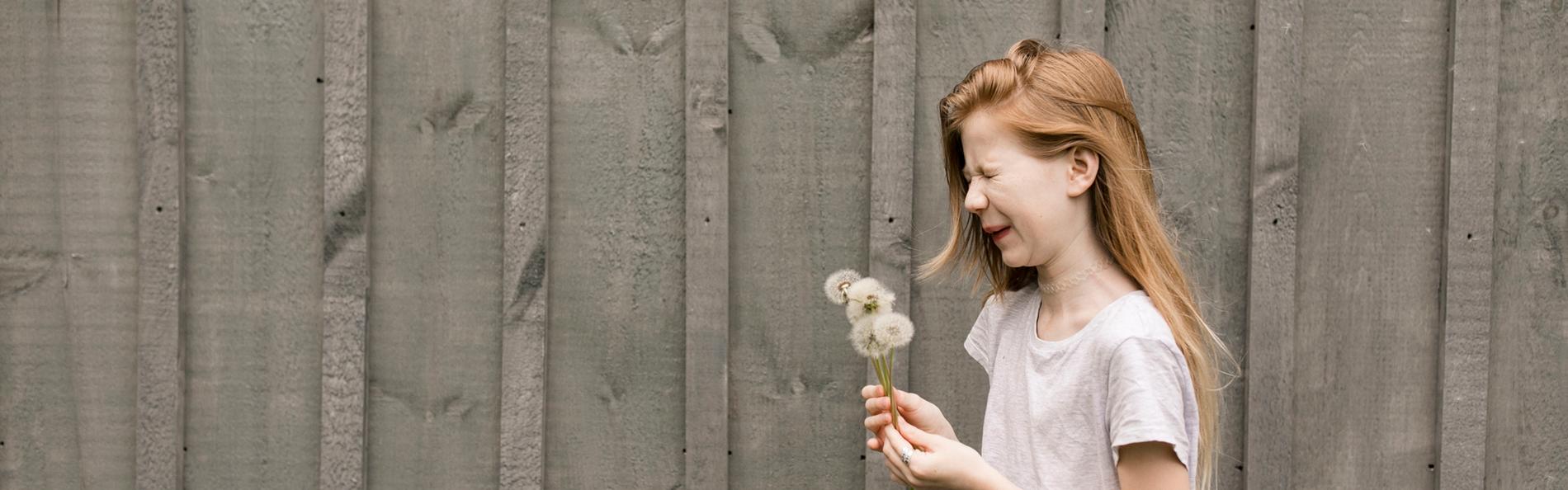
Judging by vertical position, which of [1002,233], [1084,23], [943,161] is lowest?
[1002,233]

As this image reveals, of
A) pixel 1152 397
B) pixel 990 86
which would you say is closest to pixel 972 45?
pixel 990 86

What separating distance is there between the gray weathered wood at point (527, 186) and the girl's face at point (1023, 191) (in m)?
0.93

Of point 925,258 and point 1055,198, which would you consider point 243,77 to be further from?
point 1055,198

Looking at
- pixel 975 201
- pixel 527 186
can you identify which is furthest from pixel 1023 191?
pixel 527 186

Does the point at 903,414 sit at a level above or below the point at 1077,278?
below

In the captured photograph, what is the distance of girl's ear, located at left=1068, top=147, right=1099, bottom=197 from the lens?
5.25ft

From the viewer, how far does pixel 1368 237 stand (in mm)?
2160

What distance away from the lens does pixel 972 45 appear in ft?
7.11

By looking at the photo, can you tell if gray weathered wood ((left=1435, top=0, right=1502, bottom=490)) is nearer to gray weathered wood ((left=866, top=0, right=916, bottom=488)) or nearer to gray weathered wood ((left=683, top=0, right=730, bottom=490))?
gray weathered wood ((left=866, top=0, right=916, bottom=488))

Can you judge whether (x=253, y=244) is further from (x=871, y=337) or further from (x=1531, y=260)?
(x=1531, y=260)

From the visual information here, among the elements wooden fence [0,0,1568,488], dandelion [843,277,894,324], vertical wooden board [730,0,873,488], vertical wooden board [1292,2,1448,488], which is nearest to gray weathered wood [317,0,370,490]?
wooden fence [0,0,1568,488]

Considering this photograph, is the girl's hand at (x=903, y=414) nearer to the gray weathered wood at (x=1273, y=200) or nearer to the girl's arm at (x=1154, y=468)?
the girl's arm at (x=1154, y=468)

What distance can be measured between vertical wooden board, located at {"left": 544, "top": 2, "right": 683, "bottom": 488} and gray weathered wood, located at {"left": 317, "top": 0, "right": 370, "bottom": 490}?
14.4 inches

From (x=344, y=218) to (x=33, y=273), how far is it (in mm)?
650
